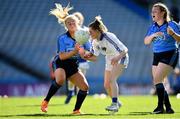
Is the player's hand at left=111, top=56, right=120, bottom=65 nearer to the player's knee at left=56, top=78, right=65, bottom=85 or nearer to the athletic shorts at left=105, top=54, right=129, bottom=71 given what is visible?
the athletic shorts at left=105, top=54, right=129, bottom=71

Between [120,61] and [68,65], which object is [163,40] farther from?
[68,65]

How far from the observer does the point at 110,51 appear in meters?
11.7

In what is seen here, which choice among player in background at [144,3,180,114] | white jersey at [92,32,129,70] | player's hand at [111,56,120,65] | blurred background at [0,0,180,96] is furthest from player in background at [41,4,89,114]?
blurred background at [0,0,180,96]

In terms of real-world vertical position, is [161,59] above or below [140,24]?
below

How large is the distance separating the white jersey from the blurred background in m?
11.6

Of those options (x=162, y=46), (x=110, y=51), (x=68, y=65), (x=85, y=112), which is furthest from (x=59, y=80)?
(x=162, y=46)

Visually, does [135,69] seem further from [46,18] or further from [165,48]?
[165,48]

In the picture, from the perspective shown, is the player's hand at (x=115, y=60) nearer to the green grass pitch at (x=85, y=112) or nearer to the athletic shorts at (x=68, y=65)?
the athletic shorts at (x=68, y=65)

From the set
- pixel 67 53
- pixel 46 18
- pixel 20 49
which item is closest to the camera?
pixel 67 53

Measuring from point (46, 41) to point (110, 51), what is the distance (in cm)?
1625

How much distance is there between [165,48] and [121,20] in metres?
18.8

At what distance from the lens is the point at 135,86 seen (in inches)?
988

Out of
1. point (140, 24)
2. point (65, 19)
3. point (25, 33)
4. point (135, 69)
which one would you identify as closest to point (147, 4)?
point (140, 24)

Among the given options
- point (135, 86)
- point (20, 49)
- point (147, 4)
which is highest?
point (147, 4)
